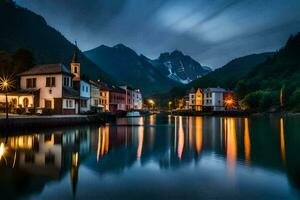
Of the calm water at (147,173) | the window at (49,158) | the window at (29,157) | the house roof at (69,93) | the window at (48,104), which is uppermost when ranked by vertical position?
the house roof at (69,93)

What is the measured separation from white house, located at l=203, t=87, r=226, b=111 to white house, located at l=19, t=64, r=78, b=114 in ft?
340

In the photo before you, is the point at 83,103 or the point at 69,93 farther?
the point at 83,103

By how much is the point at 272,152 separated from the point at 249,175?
9315 mm

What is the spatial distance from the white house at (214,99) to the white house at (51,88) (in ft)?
340

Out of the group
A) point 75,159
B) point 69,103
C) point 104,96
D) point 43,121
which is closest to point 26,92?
point 69,103

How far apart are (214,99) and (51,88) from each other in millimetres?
107967

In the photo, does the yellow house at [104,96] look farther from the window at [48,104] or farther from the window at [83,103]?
the window at [48,104]

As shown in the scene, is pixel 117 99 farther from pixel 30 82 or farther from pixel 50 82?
pixel 50 82

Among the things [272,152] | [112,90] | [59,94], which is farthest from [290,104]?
[272,152]

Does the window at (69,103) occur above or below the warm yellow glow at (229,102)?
below

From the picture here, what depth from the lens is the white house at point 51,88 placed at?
53.9 m

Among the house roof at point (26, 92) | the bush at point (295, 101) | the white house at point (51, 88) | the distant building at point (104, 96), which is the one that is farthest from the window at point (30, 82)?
the bush at point (295, 101)

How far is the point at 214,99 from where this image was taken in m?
150

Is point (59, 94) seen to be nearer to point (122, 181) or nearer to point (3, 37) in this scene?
point (122, 181)
